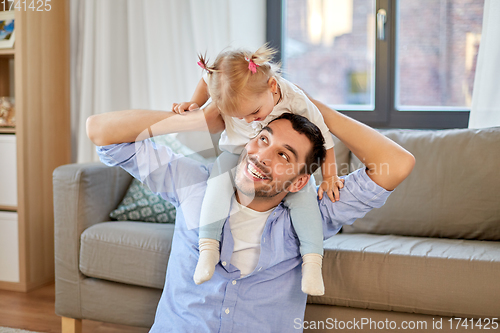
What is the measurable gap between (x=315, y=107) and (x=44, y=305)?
1684mm

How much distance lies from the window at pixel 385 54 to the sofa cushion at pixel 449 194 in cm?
62

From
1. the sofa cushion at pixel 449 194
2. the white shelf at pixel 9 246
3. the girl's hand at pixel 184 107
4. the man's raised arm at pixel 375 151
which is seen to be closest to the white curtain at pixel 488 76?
the sofa cushion at pixel 449 194

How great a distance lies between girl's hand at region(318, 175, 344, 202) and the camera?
50.1 inches

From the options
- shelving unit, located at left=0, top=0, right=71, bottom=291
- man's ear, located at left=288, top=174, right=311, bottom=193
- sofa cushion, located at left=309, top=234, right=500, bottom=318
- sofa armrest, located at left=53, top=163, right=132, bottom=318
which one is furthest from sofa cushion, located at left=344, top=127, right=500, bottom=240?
shelving unit, located at left=0, top=0, right=71, bottom=291

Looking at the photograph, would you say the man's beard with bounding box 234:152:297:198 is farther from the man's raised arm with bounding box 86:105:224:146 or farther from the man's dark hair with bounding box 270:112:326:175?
the man's raised arm with bounding box 86:105:224:146

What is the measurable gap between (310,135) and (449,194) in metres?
0.81

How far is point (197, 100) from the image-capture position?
136cm

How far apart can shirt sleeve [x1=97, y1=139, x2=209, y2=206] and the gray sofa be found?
33 cm

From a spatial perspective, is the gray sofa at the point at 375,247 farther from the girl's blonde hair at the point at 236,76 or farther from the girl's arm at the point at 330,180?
the girl's blonde hair at the point at 236,76

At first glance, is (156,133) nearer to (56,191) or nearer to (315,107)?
(315,107)

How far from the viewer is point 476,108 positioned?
2.03 m

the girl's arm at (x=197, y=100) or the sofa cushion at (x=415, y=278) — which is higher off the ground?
the girl's arm at (x=197, y=100)

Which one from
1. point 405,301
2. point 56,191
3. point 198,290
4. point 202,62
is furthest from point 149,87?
point 405,301

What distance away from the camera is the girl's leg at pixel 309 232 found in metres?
1.13
